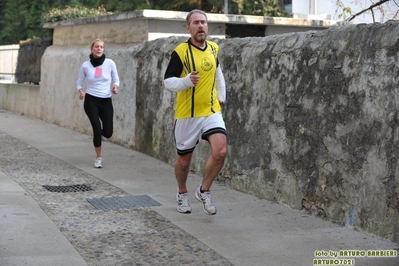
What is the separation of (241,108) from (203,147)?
1.21 m

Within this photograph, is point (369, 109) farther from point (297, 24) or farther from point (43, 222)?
point (297, 24)

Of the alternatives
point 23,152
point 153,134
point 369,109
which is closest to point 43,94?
point 23,152

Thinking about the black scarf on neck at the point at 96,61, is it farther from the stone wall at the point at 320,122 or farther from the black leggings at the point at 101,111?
the stone wall at the point at 320,122

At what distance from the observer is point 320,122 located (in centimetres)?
702

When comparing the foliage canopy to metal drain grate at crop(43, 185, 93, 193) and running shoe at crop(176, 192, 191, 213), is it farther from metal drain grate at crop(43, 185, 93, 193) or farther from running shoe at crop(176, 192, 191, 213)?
running shoe at crop(176, 192, 191, 213)

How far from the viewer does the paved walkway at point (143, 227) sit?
5.76 meters

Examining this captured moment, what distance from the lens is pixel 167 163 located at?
35.0 ft

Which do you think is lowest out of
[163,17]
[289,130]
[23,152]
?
[23,152]

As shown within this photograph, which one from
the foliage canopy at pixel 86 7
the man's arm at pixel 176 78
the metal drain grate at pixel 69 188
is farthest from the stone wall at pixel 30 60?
the man's arm at pixel 176 78

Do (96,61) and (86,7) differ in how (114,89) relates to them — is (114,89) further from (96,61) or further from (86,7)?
(86,7)

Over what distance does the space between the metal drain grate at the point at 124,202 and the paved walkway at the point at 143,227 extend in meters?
0.01

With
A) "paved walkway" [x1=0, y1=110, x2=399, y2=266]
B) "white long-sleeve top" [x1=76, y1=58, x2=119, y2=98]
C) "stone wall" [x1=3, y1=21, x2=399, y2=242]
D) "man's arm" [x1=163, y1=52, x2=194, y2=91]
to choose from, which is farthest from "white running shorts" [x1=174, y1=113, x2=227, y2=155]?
"white long-sleeve top" [x1=76, y1=58, x2=119, y2=98]

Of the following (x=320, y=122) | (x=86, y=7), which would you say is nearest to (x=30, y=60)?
(x=86, y=7)

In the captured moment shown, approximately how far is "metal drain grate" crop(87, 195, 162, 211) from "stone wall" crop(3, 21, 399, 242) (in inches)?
43.5
